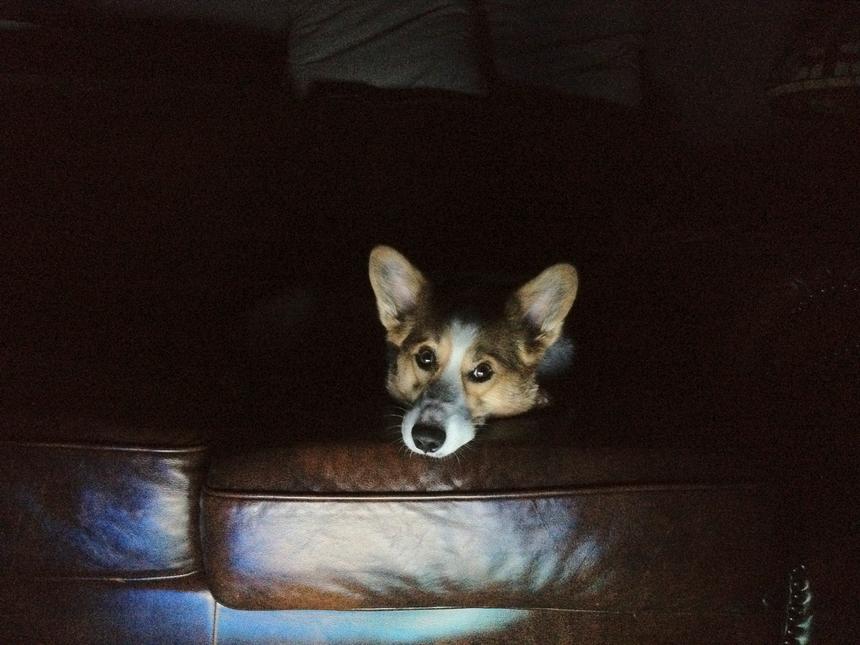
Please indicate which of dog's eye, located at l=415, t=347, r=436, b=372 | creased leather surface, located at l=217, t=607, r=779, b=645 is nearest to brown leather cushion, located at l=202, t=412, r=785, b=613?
creased leather surface, located at l=217, t=607, r=779, b=645

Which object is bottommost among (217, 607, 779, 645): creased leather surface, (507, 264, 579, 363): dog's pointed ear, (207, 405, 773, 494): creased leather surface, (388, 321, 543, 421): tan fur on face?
(217, 607, 779, 645): creased leather surface

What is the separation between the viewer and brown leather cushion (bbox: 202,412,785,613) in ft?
3.17

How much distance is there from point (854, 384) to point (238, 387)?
3.97ft

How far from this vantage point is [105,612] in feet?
3.70

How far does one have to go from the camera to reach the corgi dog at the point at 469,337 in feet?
4.27

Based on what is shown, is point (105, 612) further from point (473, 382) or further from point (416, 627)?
point (473, 382)

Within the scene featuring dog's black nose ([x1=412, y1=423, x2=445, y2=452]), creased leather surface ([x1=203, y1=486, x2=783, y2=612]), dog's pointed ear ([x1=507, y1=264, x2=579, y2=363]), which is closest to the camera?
creased leather surface ([x1=203, y1=486, x2=783, y2=612])

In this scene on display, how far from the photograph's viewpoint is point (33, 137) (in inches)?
68.4

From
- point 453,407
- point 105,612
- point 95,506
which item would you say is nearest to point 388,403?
point 453,407

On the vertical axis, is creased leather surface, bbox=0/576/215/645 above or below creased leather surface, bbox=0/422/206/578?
below

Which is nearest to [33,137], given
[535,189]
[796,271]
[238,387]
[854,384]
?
[238,387]

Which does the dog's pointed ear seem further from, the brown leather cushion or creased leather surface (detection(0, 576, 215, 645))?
creased leather surface (detection(0, 576, 215, 645))

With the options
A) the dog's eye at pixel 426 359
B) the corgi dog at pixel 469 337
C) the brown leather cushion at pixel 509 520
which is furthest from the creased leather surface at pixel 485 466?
the dog's eye at pixel 426 359

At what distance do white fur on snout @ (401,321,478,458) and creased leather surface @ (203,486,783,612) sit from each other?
5.8 inches
